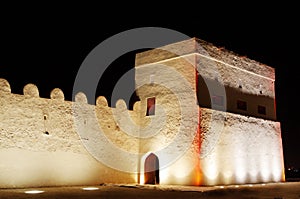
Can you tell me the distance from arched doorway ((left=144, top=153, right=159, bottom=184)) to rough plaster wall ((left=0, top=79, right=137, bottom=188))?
1.51 m

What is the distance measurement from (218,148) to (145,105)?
320 cm

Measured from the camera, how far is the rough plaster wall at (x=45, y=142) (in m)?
10.1

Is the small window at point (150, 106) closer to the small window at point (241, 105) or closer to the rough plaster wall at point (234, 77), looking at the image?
the rough plaster wall at point (234, 77)

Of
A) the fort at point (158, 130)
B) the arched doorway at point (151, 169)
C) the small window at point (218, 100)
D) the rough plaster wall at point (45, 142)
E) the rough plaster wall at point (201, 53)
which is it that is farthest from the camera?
the arched doorway at point (151, 169)

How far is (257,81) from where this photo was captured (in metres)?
14.9

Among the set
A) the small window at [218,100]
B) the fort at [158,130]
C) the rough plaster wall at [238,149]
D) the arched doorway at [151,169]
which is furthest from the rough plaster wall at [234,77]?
the arched doorway at [151,169]

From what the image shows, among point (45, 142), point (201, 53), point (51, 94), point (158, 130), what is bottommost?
point (45, 142)

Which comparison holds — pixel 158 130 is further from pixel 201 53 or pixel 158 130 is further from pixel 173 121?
pixel 201 53

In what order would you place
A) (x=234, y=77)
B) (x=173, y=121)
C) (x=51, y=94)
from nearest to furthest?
1. (x=51, y=94)
2. (x=173, y=121)
3. (x=234, y=77)

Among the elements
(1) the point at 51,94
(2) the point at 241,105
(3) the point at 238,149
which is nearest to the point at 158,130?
(3) the point at 238,149

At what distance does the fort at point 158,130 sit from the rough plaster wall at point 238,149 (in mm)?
35

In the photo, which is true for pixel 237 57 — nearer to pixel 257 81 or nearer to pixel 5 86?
pixel 257 81

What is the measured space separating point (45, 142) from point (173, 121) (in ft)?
14.4

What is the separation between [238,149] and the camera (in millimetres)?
12992
